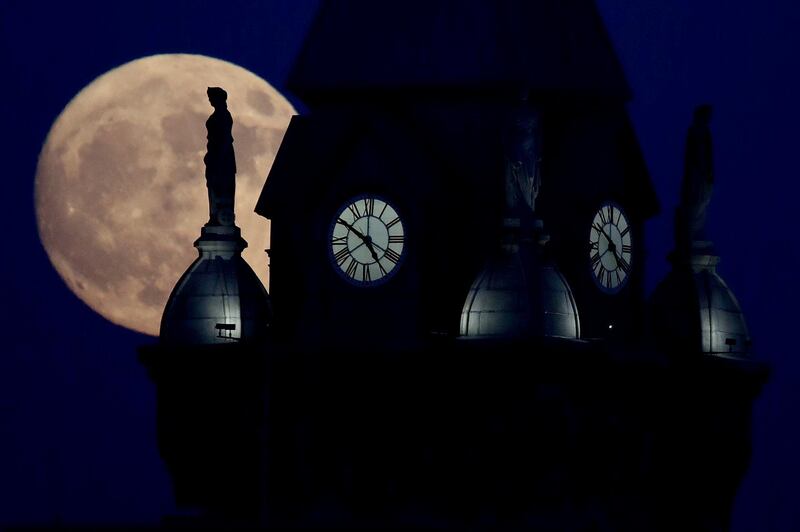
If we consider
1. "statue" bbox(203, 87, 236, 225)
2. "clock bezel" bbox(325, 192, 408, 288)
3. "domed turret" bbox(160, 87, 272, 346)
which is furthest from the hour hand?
"statue" bbox(203, 87, 236, 225)

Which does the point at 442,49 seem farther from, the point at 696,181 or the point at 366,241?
the point at 696,181

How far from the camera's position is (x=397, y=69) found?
110938mm

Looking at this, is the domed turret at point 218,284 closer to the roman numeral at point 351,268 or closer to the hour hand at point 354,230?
the roman numeral at point 351,268

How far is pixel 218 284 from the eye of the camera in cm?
10900

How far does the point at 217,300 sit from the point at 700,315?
11246 mm

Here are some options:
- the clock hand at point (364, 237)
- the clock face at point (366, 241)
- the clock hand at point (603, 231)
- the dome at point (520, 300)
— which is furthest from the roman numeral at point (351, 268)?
the clock hand at point (603, 231)

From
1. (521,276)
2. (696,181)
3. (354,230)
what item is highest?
(696,181)

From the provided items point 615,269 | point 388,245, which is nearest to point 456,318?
point 388,245

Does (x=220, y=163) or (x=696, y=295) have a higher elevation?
(x=220, y=163)

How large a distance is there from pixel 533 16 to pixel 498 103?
2.83 meters

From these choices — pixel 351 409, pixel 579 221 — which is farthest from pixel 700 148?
pixel 351 409

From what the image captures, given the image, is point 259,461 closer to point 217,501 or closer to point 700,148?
point 217,501

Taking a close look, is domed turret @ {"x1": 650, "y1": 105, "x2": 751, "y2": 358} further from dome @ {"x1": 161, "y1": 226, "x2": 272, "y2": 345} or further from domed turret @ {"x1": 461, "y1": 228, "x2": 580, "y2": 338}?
dome @ {"x1": 161, "y1": 226, "x2": 272, "y2": 345}

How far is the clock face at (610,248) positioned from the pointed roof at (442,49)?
2921 millimetres
